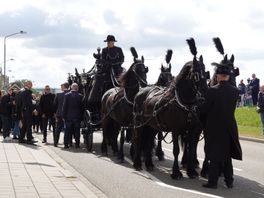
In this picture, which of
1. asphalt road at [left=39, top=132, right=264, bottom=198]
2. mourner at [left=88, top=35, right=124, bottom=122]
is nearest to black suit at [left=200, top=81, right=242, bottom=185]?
asphalt road at [left=39, top=132, right=264, bottom=198]

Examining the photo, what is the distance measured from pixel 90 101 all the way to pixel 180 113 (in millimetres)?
7037

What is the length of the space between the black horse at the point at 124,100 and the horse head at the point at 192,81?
295 cm

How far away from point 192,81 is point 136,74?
326 centimetres

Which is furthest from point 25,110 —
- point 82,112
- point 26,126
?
point 82,112

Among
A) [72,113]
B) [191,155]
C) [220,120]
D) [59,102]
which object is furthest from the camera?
[59,102]

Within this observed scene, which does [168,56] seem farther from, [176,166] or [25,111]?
[25,111]

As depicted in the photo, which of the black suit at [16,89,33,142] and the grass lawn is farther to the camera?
the grass lawn

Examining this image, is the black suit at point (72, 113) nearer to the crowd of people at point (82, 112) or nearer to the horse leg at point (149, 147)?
the crowd of people at point (82, 112)

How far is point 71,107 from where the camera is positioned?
18.6m

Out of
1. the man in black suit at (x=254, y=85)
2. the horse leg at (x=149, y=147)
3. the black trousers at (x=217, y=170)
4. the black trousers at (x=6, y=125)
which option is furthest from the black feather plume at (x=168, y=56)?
the man in black suit at (x=254, y=85)

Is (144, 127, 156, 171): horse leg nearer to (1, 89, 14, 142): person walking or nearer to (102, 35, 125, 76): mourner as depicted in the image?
(102, 35, 125, 76): mourner

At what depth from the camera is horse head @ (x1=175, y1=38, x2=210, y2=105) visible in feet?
35.7

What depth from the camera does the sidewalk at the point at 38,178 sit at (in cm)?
903

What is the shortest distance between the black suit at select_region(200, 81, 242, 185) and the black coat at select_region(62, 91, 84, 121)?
894 centimetres
